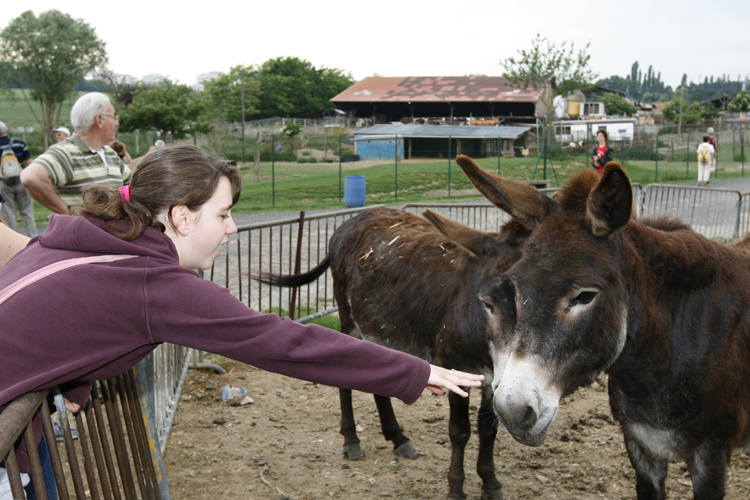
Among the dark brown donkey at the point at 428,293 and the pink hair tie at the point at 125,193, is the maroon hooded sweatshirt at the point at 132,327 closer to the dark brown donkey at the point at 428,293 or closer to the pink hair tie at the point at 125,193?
the pink hair tie at the point at 125,193

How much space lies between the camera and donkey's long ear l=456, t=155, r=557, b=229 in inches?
91.8

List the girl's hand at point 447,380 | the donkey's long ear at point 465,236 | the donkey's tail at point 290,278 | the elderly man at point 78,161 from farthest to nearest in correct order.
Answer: the donkey's tail at point 290,278, the elderly man at point 78,161, the donkey's long ear at point 465,236, the girl's hand at point 447,380

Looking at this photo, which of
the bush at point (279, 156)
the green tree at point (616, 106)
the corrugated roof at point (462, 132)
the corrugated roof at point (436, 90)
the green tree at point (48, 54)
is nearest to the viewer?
the bush at point (279, 156)

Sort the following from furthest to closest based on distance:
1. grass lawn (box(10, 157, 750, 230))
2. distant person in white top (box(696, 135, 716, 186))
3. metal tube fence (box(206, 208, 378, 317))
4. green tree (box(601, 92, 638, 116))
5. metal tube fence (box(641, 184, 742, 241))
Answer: green tree (box(601, 92, 638, 116)) → distant person in white top (box(696, 135, 716, 186)) → grass lawn (box(10, 157, 750, 230)) → metal tube fence (box(641, 184, 742, 241)) → metal tube fence (box(206, 208, 378, 317))

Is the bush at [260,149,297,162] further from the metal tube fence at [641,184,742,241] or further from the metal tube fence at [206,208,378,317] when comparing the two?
the metal tube fence at [641,184,742,241]

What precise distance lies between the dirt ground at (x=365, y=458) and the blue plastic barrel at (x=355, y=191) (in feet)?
40.4

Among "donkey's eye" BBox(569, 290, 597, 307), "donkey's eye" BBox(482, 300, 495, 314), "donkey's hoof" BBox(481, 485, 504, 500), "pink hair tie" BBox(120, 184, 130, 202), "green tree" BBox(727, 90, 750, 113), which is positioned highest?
"green tree" BBox(727, 90, 750, 113)

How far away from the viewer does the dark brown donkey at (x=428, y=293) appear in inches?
106

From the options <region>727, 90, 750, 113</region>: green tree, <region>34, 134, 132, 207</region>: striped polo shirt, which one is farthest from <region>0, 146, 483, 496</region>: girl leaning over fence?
<region>727, 90, 750, 113</region>: green tree

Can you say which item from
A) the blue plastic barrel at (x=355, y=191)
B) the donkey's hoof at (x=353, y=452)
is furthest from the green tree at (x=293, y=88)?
the donkey's hoof at (x=353, y=452)

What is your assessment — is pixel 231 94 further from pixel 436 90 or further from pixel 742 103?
pixel 742 103

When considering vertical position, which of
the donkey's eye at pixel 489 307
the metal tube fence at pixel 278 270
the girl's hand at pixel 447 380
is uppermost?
the donkey's eye at pixel 489 307

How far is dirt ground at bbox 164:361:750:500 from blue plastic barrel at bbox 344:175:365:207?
12324 mm

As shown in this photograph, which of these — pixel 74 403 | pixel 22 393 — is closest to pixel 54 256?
pixel 22 393
